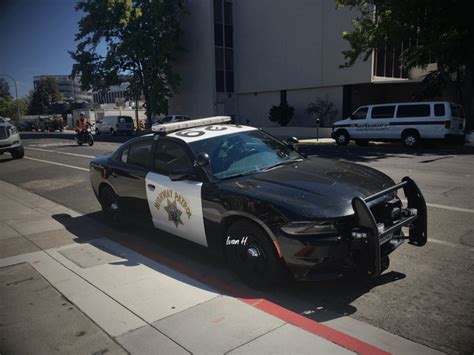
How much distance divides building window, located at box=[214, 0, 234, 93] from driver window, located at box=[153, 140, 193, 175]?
30692 millimetres

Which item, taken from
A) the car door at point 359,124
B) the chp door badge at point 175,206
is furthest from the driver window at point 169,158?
the car door at point 359,124

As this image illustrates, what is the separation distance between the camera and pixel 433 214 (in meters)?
6.37

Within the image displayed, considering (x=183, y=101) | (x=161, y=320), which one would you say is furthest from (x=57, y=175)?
(x=183, y=101)

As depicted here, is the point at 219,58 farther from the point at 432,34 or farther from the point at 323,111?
the point at 432,34

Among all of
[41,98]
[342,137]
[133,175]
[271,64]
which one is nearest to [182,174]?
[133,175]

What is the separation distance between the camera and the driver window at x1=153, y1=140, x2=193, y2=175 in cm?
488

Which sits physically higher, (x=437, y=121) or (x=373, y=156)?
(x=437, y=121)

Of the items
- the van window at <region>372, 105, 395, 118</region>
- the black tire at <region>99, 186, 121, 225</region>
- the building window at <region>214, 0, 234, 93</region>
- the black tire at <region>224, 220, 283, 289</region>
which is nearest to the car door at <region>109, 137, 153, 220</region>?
the black tire at <region>99, 186, 121, 225</region>

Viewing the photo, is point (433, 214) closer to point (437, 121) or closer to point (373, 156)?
point (373, 156)

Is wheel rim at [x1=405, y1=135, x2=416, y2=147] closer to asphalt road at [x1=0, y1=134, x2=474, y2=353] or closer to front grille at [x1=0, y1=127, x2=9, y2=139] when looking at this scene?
asphalt road at [x1=0, y1=134, x2=474, y2=353]

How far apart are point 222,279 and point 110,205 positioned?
2.92 meters

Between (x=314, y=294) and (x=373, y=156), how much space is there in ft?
37.5

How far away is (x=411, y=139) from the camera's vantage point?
16.7 m

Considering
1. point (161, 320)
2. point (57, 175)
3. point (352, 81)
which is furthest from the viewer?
point (352, 81)
